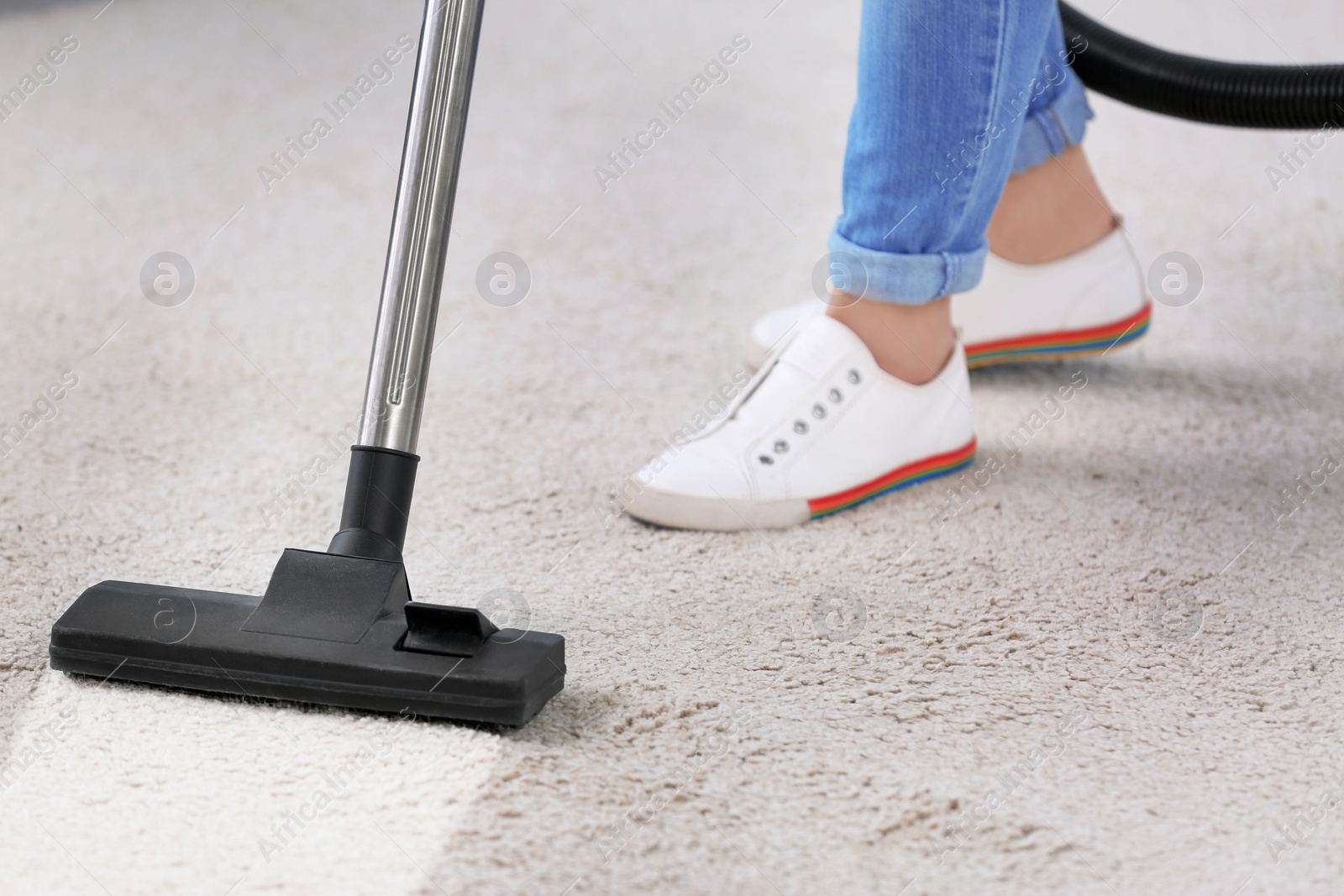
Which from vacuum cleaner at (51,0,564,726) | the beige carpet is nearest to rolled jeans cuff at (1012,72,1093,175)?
the beige carpet

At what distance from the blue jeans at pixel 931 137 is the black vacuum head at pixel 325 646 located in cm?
40

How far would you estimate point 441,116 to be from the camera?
0.65 m

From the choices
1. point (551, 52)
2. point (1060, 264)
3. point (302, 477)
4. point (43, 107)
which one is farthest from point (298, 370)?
point (551, 52)

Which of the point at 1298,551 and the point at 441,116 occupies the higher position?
the point at 441,116

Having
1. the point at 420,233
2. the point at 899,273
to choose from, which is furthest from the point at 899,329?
the point at 420,233

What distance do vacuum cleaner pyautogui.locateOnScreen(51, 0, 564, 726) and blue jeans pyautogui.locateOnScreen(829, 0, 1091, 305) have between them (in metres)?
0.28

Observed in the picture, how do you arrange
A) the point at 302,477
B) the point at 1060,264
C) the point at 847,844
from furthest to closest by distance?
the point at 1060,264 → the point at 302,477 → the point at 847,844

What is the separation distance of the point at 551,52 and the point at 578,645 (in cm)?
178

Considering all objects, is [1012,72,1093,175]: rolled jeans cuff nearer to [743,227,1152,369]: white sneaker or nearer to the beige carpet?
[743,227,1152,369]: white sneaker

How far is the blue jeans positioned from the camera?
76 cm

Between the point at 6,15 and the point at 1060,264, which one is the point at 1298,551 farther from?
the point at 6,15

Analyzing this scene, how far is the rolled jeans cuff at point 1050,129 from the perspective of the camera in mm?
1035

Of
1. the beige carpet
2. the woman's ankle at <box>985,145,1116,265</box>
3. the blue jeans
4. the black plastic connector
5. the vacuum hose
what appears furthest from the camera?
the woman's ankle at <box>985,145,1116,265</box>

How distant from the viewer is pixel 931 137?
78 cm
